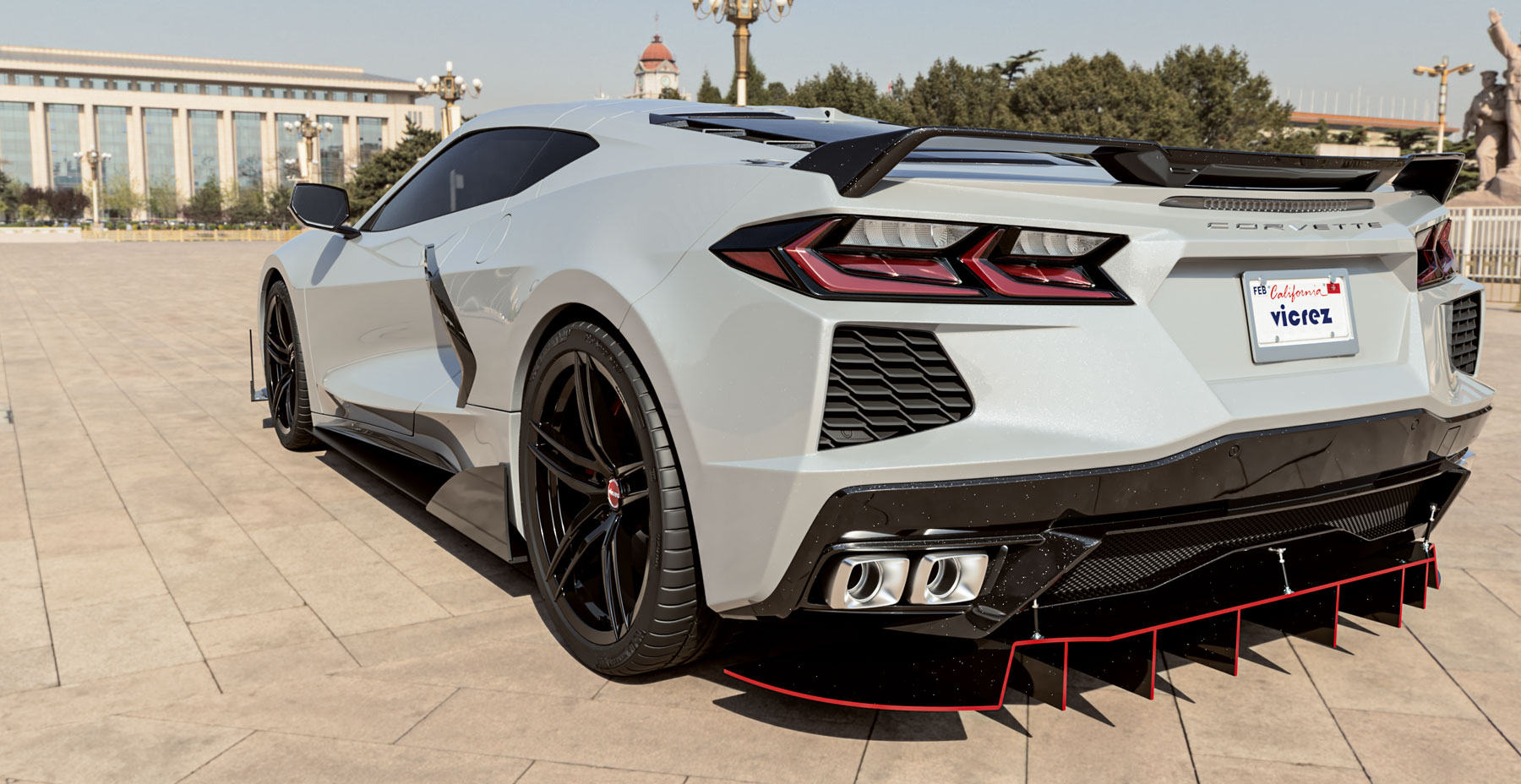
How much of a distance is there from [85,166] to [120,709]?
13617cm

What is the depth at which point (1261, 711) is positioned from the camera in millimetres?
2457

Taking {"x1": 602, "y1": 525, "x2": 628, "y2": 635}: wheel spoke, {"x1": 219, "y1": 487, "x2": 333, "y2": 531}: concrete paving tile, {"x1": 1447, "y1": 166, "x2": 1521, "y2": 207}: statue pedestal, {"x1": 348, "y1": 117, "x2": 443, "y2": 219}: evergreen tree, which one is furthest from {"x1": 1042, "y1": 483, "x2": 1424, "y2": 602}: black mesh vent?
{"x1": 348, "y1": 117, "x2": 443, "y2": 219}: evergreen tree

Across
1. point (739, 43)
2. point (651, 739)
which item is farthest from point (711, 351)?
point (739, 43)

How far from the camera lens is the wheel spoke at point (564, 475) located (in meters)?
2.61

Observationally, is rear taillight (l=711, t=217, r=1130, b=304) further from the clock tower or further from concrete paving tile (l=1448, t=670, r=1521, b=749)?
the clock tower

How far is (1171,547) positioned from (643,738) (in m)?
1.12

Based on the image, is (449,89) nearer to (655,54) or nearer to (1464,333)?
(1464,333)

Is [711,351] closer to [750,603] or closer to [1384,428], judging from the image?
[750,603]

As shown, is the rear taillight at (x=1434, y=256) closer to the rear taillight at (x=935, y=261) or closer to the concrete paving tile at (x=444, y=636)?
the rear taillight at (x=935, y=261)

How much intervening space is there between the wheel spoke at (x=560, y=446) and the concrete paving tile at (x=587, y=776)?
27.1 inches

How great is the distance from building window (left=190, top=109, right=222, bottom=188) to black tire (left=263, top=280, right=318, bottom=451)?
13818 centimetres

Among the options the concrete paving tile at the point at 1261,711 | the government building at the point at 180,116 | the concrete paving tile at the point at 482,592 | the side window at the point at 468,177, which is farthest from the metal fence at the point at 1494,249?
the government building at the point at 180,116

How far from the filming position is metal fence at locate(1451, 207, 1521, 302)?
16891mm

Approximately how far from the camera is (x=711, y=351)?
2.10 m
